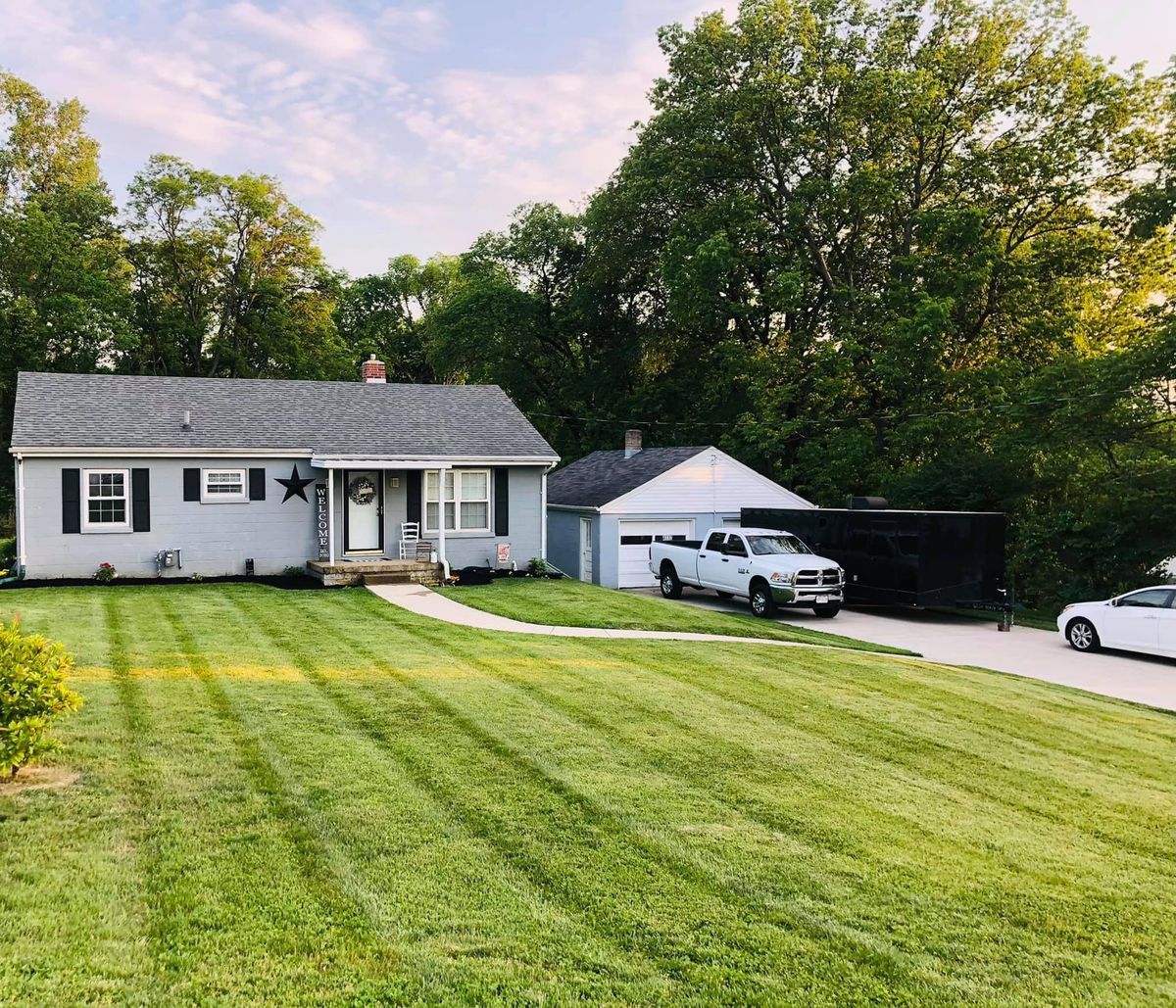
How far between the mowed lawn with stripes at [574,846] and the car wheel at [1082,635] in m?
6.63

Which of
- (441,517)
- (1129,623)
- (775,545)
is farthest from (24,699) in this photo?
(1129,623)

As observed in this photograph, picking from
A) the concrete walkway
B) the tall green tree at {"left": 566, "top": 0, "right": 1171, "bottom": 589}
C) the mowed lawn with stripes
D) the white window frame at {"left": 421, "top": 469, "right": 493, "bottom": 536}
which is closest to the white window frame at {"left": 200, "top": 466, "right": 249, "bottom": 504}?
the white window frame at {"left": 421, "top": 469, "right": 493, "bottom": 536}

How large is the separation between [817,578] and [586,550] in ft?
25.9

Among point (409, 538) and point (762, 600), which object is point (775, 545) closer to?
point (762, 600)

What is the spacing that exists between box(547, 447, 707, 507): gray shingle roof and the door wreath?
20.4 feet

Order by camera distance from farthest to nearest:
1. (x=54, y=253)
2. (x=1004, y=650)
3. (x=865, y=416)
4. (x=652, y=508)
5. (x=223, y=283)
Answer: (x=223, y=283)
(x=54, y=253)
(x=865, y=416)
(x=652, y=508)
(x=1004, y=650)

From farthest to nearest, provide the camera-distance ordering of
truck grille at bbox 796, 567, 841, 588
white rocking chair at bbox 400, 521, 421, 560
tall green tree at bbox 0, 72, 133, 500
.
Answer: tall green tree at bbox 0, 72, 133, 500, white rocking chair at bbox 400, 521, 421, 560, truck grille at bbox 796, 567, 841, 588

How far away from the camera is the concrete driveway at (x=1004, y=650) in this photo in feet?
44.4

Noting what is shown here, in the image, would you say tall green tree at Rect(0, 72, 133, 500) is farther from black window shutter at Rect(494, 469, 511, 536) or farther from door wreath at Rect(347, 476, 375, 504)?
black window shutter at Rect(494, 469, 511, 536)

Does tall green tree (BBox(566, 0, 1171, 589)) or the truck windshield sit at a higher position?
tall green tree (BBox(566, 0, 1171, 589))

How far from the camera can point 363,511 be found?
21500 millimetres

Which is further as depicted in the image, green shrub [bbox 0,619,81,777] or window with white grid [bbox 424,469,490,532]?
window with white grid [bbox 424,469,490,532]

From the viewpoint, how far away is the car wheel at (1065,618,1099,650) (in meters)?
16.4

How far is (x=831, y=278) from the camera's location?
1206 inches
